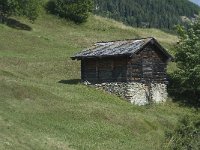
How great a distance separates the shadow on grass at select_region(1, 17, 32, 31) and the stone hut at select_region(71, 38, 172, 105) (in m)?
28.2

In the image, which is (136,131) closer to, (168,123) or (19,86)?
(168,123)

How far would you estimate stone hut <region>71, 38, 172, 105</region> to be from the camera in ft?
156

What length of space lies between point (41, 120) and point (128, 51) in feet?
50.8

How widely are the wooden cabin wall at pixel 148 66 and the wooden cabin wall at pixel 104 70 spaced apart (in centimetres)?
68

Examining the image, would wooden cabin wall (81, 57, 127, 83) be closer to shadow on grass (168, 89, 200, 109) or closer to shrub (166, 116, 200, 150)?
shadow on grass (168, 89, 200, 109)

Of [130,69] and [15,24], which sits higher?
[130,69]

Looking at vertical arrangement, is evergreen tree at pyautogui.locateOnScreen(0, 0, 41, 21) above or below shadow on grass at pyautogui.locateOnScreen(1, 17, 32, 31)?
above

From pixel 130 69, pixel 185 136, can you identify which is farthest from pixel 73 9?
pixel 185 136

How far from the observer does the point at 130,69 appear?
157 feet

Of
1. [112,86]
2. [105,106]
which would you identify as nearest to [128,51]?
[112,86]

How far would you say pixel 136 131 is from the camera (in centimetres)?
3600

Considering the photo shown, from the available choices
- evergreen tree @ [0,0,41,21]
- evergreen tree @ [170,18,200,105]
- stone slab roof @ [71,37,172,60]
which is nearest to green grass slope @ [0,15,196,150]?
stone slab roof @ [71,37,172,60]

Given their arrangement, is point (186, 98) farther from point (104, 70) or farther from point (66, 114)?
A: point (66, 114)

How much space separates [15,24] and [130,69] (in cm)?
3531
